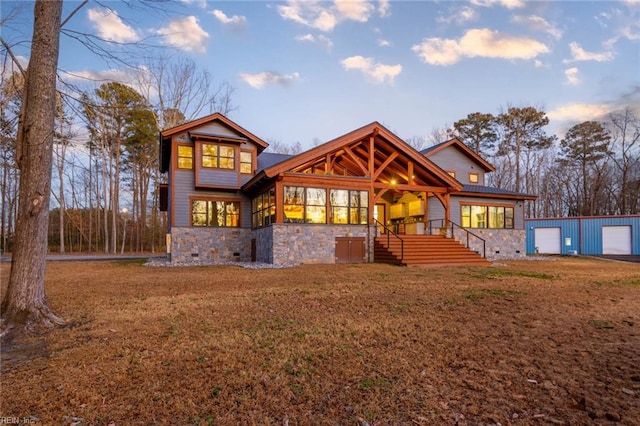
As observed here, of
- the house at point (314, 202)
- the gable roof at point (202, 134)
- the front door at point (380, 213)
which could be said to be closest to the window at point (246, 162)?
the house at point (314, 202)

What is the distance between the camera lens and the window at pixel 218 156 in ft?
54.0

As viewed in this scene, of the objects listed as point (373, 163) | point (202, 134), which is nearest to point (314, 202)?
point (373, 163)

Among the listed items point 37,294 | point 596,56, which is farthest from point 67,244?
point 596,56

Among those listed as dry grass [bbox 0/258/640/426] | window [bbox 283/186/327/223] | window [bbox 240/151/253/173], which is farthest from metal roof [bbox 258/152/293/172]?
dry grass [bbox 0/258/640/426]

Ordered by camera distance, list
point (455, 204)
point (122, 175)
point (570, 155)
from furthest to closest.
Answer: point (570, 155), point (122, 175), point (455, 204)

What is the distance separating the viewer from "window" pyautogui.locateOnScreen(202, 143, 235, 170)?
16.5 metres

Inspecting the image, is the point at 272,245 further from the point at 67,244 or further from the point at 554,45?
the point at 67,244

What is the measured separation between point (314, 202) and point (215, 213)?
554 centimetres

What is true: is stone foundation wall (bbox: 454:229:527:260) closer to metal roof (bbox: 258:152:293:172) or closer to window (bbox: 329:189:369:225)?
window (bbox: 329:189:369:225)

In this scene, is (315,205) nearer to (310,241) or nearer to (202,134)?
(310,241)

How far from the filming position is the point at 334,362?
11.3 feet

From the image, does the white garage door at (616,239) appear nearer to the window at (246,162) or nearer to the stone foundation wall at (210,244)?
the stone foundation wall at (210,244)

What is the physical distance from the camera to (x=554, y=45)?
50.4 ft

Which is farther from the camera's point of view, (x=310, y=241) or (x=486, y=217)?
(x=486, y=217)
